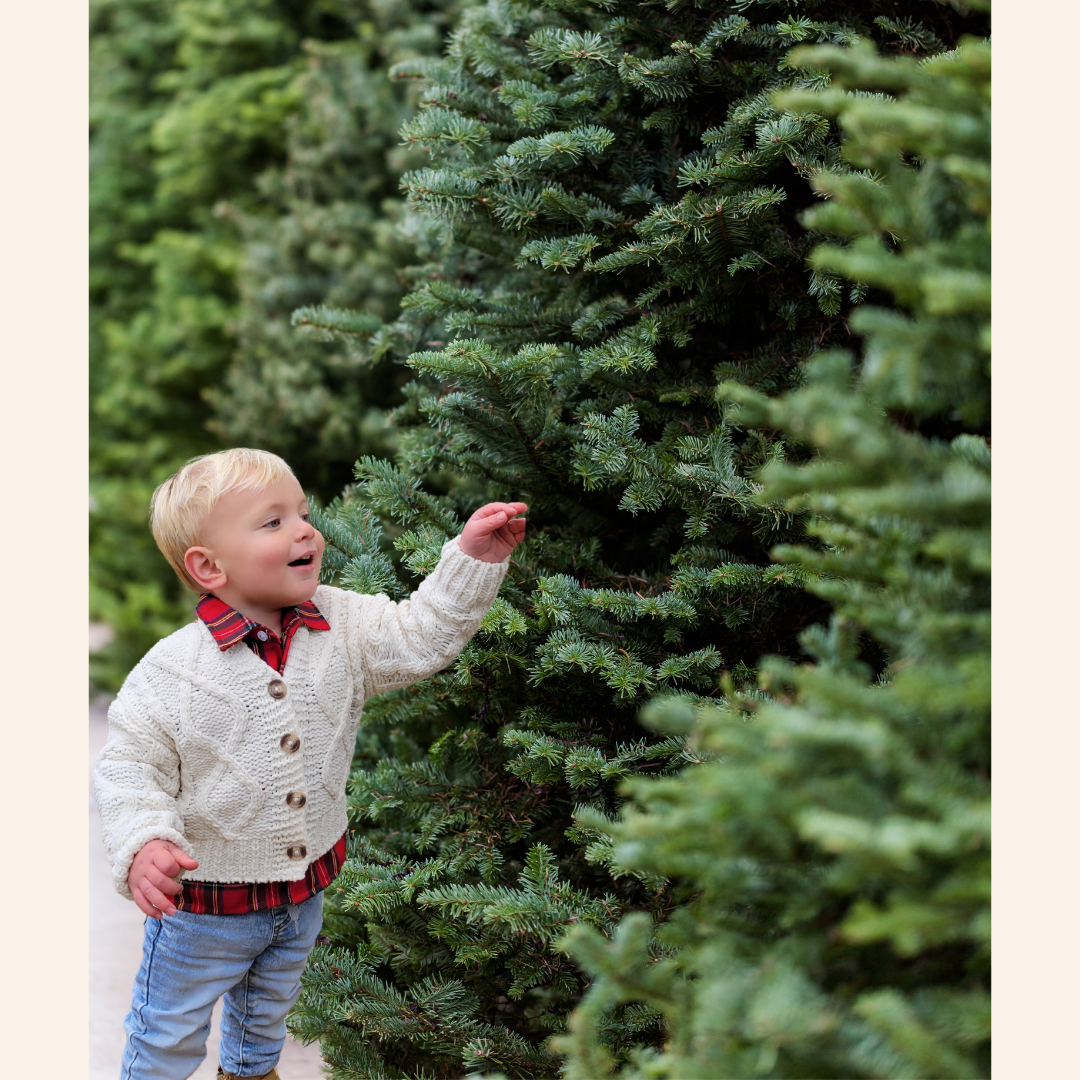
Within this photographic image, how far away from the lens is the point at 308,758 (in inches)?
76.6

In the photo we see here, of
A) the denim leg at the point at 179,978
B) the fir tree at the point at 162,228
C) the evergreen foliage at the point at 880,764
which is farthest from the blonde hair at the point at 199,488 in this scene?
the fir tree at the point at 162,228

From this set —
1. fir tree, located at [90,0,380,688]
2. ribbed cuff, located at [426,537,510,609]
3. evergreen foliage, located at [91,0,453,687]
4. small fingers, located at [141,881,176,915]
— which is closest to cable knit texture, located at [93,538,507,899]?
ribbed cuff, located at [426,537,510,609]

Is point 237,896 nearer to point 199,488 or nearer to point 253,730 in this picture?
point 253,730

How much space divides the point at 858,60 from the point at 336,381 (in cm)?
338

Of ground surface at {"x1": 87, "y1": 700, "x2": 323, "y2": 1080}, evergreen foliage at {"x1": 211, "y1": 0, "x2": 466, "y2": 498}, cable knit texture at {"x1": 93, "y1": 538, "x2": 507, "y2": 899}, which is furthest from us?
evergreen foliage at {"x1": 211, "y1": 0, "x2": 466, "y2": 498}

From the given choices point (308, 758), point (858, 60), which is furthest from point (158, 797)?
point (858, 60)

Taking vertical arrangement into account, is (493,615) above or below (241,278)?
below

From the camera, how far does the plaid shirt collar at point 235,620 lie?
1.91 meters

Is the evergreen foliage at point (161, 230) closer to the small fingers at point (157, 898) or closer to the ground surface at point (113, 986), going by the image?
the ground surface at point (113, 986)

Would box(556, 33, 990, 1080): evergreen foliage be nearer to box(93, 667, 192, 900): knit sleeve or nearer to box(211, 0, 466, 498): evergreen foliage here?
box(93, 667, 192, 900): knit sleeve

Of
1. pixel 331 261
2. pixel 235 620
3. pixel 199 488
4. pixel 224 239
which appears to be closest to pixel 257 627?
pixel 235 620

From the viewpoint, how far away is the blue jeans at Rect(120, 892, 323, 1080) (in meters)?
1.95

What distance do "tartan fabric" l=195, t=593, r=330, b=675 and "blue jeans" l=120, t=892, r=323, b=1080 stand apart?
0.47 meters

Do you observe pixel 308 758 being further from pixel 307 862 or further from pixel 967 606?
pixel 967 606
